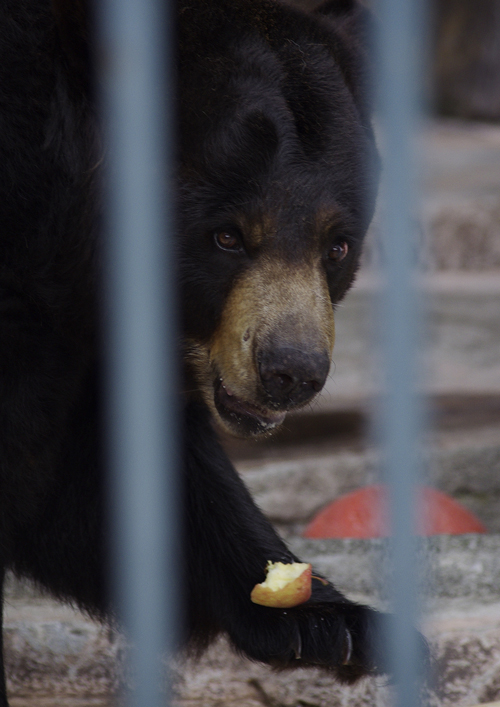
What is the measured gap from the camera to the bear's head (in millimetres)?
1853

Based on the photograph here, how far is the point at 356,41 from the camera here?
2354 mm

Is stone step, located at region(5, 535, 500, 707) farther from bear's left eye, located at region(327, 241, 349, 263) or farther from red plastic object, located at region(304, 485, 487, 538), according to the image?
bear's left eye, located at region(327, 241, 349, 263)

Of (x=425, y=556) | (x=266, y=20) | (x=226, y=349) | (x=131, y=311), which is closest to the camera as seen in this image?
(x=131, y=311)

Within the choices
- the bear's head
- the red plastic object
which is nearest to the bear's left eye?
the bear's head

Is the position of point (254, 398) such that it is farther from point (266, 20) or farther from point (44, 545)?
point (266, 20)

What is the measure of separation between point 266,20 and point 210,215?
0.47 metres

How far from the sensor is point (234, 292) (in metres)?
1.91

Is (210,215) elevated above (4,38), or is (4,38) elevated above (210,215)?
(4,38)

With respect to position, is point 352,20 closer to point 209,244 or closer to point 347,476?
point 209,244

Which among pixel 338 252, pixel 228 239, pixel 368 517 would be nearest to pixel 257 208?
pixel 228 239

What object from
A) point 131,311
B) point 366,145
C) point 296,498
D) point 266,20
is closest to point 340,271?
point 366,145

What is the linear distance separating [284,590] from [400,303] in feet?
3.75

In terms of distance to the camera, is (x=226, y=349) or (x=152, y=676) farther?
(x=226, y=349)

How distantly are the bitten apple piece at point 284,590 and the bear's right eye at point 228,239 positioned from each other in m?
0.74
